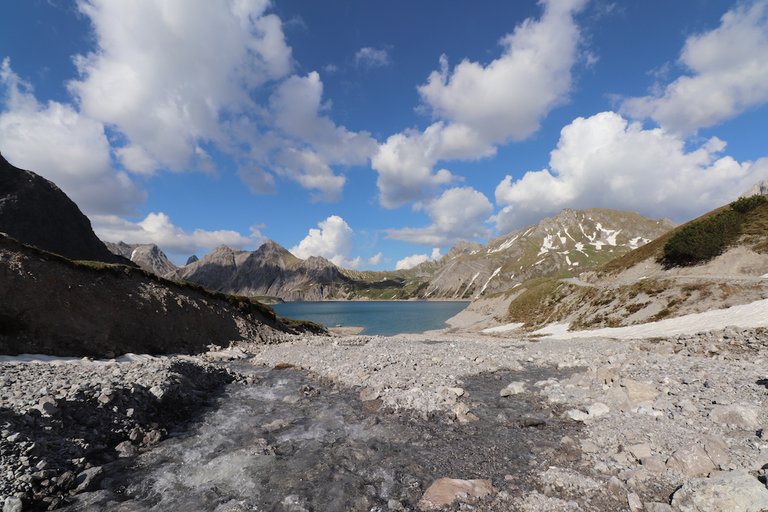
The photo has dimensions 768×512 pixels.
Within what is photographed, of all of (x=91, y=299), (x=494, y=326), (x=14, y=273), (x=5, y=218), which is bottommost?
(x=494, y=326)

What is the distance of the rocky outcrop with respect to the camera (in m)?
28.1

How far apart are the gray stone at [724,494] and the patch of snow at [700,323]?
2815 centimetres

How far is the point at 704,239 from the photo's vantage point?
62312 mm

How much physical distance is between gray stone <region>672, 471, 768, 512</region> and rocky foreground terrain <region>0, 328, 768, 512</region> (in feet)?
0.08

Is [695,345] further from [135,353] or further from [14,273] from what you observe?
[14,273]

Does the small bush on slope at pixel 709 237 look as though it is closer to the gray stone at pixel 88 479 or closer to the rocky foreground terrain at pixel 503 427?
the rocky foreground terrain at pixel 503 427

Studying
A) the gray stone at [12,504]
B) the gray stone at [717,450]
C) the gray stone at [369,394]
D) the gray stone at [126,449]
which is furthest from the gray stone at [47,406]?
the gray stone at [717,450]

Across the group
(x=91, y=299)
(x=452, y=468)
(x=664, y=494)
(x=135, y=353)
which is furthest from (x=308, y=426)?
(x=91, y=299)

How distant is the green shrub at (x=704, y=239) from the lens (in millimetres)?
60594

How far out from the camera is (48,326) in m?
28.8

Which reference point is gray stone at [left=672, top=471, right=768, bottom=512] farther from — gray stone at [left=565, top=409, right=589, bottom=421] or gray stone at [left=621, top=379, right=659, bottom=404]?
gray stone at [left=621, top=379, right=659, bottom=404]

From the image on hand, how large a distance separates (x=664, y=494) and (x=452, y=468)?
571cm

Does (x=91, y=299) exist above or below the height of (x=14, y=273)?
below

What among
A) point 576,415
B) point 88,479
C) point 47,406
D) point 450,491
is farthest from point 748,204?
point 47,406
